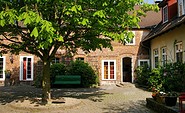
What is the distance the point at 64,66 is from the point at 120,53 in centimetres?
547

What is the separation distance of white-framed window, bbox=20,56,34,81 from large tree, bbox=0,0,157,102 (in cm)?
1256

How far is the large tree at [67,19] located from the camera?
882 cm

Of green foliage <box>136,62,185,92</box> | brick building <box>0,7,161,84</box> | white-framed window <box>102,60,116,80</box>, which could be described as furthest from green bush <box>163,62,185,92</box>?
white-framed window <box>102,60,116,80</box>

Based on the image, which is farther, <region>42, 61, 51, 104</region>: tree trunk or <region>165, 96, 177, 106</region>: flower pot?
<region>42, 61, 51, 104</region>: tree trunk

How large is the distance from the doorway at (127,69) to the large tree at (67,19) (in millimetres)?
15262

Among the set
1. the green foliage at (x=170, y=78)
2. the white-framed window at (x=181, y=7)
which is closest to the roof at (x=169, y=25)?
the white-framed window at (x=181, y=7)

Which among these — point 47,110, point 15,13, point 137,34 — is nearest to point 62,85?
point 137,34

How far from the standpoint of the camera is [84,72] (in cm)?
2348

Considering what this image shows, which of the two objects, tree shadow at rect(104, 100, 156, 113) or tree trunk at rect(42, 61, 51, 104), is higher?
tree trunk at rect(42, 61, 51, 104)

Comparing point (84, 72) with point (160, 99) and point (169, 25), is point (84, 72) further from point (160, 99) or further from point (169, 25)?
point (160, 99)

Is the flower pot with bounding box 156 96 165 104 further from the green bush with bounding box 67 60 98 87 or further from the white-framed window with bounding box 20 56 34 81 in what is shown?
the white-framed window with bounding box 20 56 34 81

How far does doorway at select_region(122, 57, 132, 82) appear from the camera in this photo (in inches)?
1085

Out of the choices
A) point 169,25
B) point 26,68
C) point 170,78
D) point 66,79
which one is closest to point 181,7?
point 169,25

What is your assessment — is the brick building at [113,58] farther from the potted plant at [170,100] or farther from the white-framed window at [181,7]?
the potted plant at [170,100]
